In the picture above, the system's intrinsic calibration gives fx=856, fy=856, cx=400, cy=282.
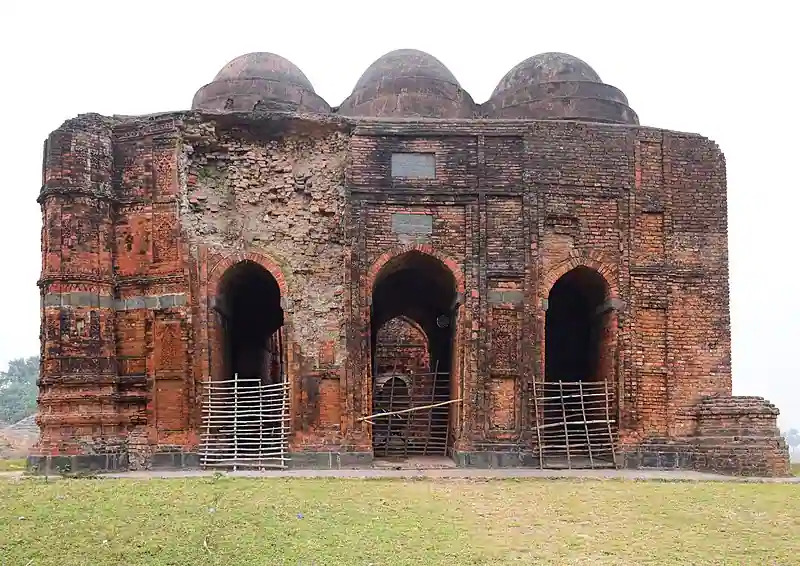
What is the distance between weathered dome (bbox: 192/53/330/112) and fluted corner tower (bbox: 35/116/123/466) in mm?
4381

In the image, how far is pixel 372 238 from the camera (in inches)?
613

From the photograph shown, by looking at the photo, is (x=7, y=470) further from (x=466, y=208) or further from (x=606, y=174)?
(x=606, y=174)

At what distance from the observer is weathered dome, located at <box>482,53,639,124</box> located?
18.2 metres

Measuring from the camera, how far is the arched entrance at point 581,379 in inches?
607

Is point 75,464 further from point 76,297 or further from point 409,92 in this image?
point 409,92

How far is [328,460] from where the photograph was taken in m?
14.9

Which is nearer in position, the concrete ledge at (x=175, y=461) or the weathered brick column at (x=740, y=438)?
the weathered brick column at (x=740, y=438)

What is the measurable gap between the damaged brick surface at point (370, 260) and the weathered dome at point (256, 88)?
3428 millimetres

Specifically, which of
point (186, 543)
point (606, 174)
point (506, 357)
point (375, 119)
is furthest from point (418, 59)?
point (186, 543)

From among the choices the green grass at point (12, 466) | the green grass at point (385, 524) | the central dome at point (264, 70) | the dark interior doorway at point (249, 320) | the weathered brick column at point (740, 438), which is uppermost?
the central dome at point (264, 70)

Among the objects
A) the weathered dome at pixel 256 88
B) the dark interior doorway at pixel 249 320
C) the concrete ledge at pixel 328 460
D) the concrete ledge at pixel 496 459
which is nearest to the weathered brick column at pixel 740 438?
the concrete ledge at pixel 496 459

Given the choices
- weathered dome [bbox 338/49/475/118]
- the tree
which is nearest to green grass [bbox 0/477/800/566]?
weathered dome [bbox 338/49/475/118]

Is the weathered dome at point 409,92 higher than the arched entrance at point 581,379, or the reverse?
the weathered dome at point 409,92

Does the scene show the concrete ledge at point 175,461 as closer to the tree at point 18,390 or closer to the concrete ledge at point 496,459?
the concrete ledge at point 496,459
